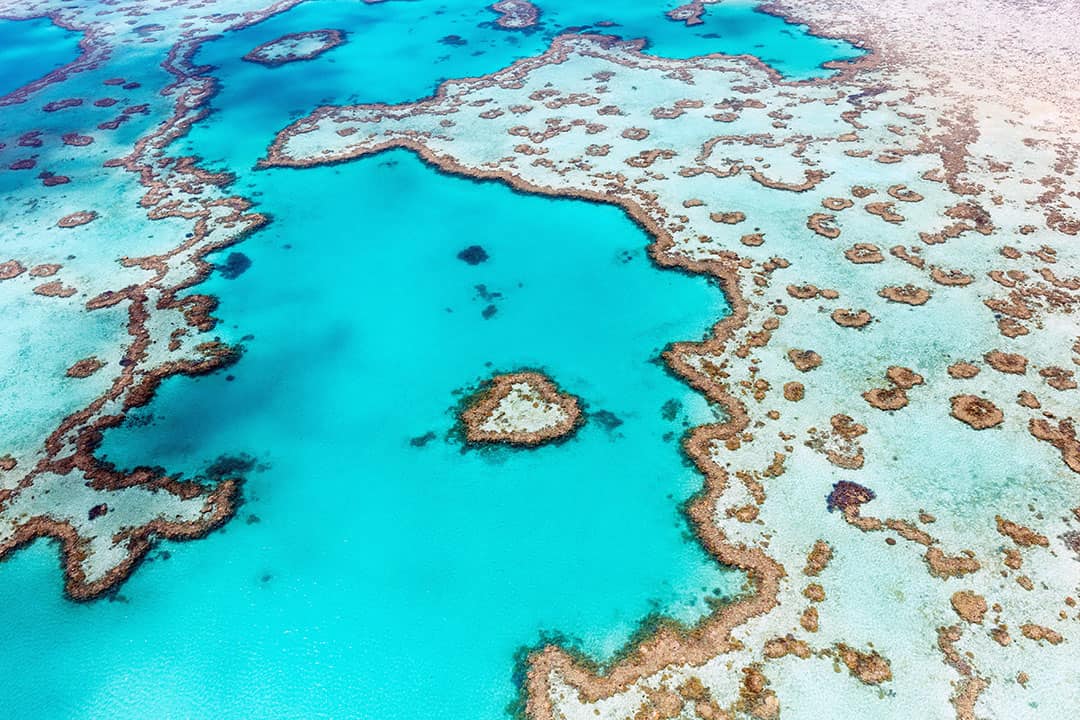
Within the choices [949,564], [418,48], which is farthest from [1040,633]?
[418,48]

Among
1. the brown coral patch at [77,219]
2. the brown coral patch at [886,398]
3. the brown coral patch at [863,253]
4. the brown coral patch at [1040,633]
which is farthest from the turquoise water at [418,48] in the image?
the brown coral patch at [1040,633]

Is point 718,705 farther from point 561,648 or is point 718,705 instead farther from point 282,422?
point 282,422

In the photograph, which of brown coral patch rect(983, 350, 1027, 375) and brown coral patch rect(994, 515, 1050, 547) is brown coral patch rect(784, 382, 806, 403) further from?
brown coral patch rect(983, 350, 1027, 375)

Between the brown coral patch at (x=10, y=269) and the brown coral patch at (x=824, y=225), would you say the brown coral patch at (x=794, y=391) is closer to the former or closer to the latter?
the brown coral patch at (x=824, y=225)

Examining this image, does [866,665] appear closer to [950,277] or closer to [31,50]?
[950,277]

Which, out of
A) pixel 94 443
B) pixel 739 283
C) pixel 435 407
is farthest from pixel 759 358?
pixel 94 443

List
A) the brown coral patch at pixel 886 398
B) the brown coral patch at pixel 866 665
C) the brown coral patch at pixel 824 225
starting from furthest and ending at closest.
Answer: the brown coral patch at pixel 824 225, the brown coral patch at pixel 886 398, the brown coral patch at pixel 866 665

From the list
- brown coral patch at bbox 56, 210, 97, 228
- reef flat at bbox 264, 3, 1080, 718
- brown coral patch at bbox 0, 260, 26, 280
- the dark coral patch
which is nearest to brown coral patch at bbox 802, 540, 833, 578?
reef flat at bbox 264, 3, 1080, 718
